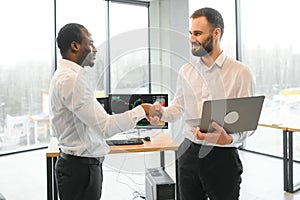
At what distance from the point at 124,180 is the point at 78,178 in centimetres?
198

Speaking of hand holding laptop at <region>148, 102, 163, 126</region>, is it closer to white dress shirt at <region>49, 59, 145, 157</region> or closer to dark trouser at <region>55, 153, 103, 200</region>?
white dress shirt at <region>49, 59, 145, 157</region>

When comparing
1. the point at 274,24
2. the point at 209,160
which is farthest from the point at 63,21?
the point at 209,160

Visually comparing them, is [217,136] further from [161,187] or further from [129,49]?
[161,187]

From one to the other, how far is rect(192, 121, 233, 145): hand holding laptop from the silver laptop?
0.02 metres

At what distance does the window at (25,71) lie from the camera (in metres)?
4.41

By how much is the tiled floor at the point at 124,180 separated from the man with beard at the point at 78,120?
57 cm

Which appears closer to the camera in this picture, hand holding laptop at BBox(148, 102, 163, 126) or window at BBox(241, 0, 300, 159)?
hand holding laptop at BBox(148, 102, 163, 126)

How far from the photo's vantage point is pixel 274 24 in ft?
13.8

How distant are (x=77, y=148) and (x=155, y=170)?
93 cm

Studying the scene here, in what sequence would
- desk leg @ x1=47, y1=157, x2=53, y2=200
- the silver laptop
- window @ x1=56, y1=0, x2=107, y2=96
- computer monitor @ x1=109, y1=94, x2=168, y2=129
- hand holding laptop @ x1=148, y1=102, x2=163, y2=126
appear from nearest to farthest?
the silver laptop, hand holding laptop @ x1=148, y1=102, x2=163, y2=126, desk leg @ x1=47, y1=157, x2=53, y2=200, computer monitor @ x1=109, y1=94, x2=168, y2=129, window @ x1=56, y1=0, x2=107, y2=96

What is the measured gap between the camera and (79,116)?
1497 mm

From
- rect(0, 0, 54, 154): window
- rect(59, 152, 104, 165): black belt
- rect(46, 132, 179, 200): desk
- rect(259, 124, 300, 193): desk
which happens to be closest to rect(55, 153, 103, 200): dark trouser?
rect(59, 152, 104, 165): black belt

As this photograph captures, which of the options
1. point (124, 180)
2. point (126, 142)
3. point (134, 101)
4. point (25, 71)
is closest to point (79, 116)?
point (126, 142)

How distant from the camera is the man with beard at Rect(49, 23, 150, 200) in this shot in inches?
58.7
